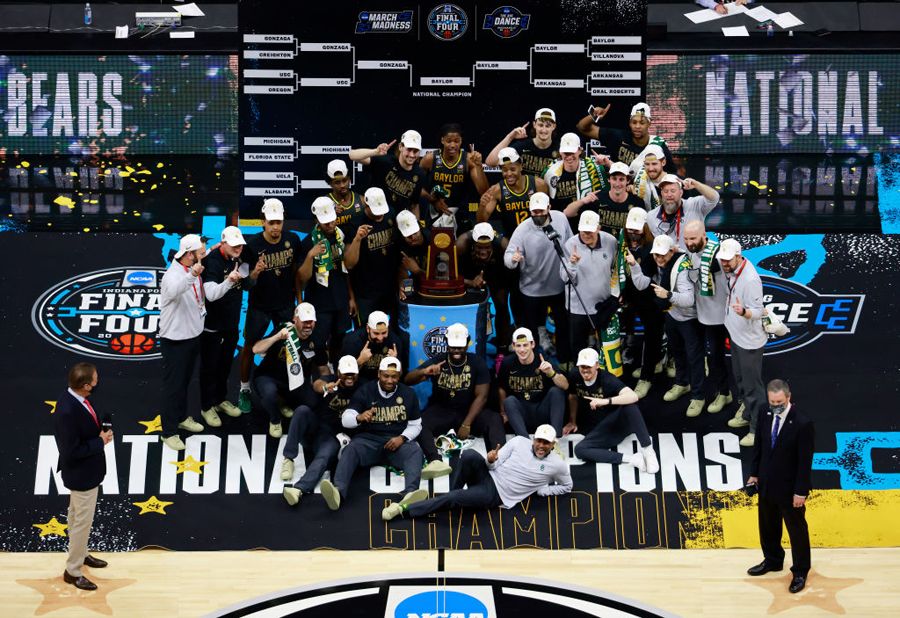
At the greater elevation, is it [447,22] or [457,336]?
[447,22]

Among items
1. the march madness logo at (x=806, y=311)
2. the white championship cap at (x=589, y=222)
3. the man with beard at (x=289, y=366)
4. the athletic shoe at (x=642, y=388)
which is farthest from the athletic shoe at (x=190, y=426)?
the march madness logo at (x=806, y=311)

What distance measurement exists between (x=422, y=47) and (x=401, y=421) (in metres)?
3.87

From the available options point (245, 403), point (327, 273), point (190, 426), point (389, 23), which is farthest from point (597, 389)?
point (389, 23)

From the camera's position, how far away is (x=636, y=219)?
1528 centimetres

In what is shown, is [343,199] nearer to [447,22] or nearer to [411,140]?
[411,140]

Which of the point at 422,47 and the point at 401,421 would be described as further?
the point at 422,47

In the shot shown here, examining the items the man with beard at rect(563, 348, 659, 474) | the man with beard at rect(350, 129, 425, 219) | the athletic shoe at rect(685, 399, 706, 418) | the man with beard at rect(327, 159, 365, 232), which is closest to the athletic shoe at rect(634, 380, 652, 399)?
the athletic shoe at rect(685, 399, 706, 418)

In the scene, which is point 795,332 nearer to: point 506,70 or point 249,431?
point 506,70

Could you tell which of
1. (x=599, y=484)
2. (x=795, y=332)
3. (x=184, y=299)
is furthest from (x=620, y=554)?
(x=184, y=299)

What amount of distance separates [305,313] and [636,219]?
2961 mm

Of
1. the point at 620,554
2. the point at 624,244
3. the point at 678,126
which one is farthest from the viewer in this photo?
the point at 678,126

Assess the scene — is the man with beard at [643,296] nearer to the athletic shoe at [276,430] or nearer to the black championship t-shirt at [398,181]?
the black championship t-shirt at [398,181]

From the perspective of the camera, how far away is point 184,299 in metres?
15.0

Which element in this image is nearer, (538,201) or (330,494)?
(330,494)
